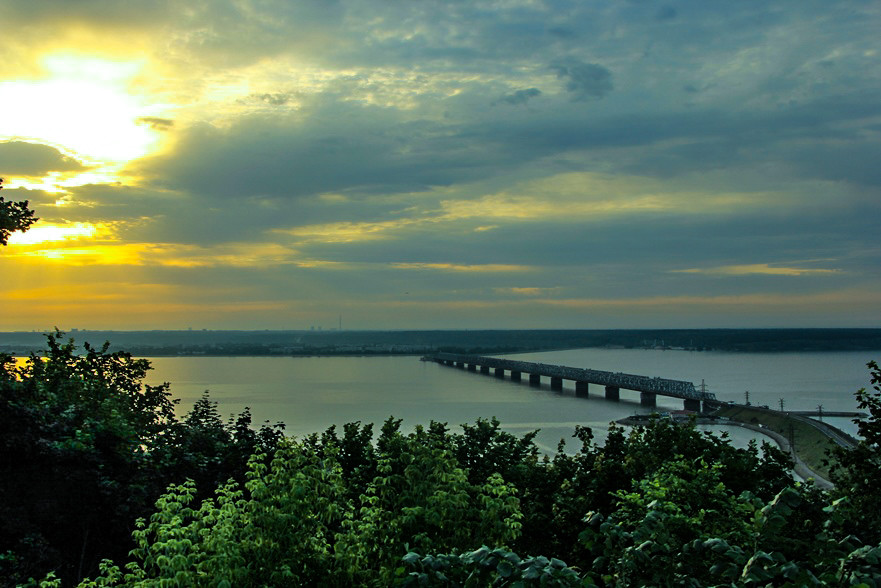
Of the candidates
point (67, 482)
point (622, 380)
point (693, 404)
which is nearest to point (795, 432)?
point (693, 404)

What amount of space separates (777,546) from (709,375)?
157 metres

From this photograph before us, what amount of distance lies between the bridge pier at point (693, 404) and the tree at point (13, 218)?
81.4m

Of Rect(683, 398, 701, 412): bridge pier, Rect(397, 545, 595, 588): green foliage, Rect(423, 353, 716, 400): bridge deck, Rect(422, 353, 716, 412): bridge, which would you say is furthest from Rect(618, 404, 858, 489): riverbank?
Rect(397, 545, 595, 588): green foliage

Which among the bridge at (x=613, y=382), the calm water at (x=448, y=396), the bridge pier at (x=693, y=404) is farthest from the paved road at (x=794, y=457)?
the bridge at (x=613, y=382)

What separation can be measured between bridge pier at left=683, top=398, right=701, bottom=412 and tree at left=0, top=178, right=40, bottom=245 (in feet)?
267

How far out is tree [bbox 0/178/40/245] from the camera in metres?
17.5

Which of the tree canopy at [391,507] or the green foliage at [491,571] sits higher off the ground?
the green foliage at [491,571]

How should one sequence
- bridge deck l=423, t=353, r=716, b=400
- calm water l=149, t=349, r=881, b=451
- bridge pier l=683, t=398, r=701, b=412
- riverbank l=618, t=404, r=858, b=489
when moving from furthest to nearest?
bridge deck l=423, t=353, r=716, b=400, bridge pier l=683, t=398, r=701, b=412, calm water l=149, t=349, r=881, b=451, riverbank l=618, t=404, r=858, b=489

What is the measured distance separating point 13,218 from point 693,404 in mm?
83484

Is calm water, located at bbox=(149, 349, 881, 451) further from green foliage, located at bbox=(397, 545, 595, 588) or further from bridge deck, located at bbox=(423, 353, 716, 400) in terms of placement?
green foliage, located at bbox=(397, 545, 595, 588)

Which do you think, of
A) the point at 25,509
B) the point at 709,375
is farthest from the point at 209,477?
the point at 709,375

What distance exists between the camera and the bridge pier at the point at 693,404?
86.7 meters

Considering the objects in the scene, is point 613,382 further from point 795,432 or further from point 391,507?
point 391,507

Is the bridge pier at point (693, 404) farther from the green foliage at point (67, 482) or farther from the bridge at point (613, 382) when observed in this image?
the green foliage at point (67, 482)
